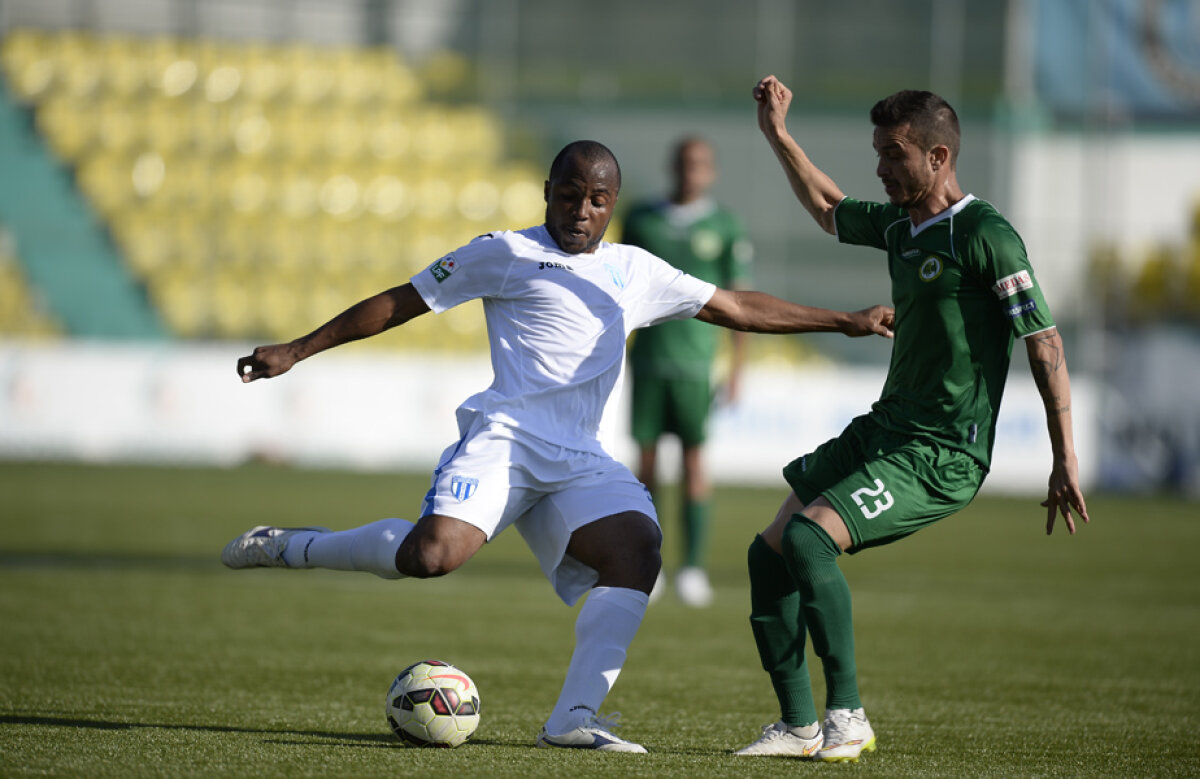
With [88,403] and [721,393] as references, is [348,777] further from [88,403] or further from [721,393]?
[88,403]

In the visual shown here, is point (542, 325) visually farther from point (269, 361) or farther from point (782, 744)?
point (782, 744)

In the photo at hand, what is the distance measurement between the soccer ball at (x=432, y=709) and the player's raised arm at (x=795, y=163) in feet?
6.35

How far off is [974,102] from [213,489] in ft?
40.2

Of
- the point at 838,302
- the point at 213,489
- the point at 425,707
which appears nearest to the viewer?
the point at 425,707

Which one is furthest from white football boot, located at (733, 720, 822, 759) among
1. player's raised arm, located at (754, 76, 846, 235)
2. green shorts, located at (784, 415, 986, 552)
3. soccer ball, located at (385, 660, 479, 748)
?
player's raised arm, located at (754, 76, 846, 235)

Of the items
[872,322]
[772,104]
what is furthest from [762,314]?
[772,104]

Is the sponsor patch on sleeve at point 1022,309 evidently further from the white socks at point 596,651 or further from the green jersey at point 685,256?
the green jersey at point 685,256

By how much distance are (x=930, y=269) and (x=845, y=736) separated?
141 cm

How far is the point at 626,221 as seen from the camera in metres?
8.73

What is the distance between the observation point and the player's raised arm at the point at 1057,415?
165 inches

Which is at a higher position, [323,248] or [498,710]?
[323,248]

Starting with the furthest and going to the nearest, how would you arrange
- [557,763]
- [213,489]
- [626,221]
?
[213,489] < [626,221] < [557,763]

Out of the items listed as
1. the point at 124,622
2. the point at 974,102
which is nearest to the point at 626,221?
the point at 124,622

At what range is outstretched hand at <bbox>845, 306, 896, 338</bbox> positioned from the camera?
482 cm
